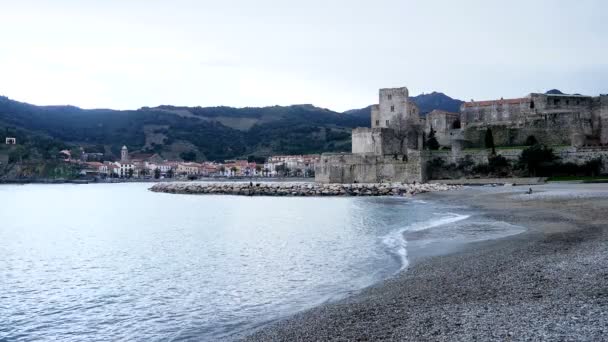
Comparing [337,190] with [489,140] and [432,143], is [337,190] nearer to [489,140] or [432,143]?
[432,143]

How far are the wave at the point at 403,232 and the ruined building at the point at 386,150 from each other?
76.9 ft

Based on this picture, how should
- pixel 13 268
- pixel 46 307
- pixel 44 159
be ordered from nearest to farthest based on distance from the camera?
pixel 46 307
pixel 13 268
pixel 44 159

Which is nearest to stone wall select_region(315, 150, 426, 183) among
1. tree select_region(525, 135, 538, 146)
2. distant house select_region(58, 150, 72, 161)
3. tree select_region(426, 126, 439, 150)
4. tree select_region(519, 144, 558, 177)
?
tree select_region(426, 126, 439, 150)

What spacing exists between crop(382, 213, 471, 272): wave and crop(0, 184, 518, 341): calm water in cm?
5

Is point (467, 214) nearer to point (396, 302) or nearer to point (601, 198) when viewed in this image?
point (601, 198)

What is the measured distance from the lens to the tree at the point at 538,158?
128ft

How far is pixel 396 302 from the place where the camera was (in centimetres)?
738

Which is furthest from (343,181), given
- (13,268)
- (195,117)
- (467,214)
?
(195,117)

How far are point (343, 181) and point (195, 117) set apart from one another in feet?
471

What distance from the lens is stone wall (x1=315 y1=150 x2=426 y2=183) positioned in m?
43.7

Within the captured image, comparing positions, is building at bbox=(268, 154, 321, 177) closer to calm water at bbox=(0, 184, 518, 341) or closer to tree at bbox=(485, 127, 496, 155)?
tree at bbox=(485, 127, 496, 155)

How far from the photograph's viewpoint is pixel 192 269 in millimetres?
11867

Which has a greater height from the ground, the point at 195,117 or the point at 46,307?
the point at 195,117

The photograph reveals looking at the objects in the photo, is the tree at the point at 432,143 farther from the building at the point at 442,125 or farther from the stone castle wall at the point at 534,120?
the stone castle wall at the point at 534,120
